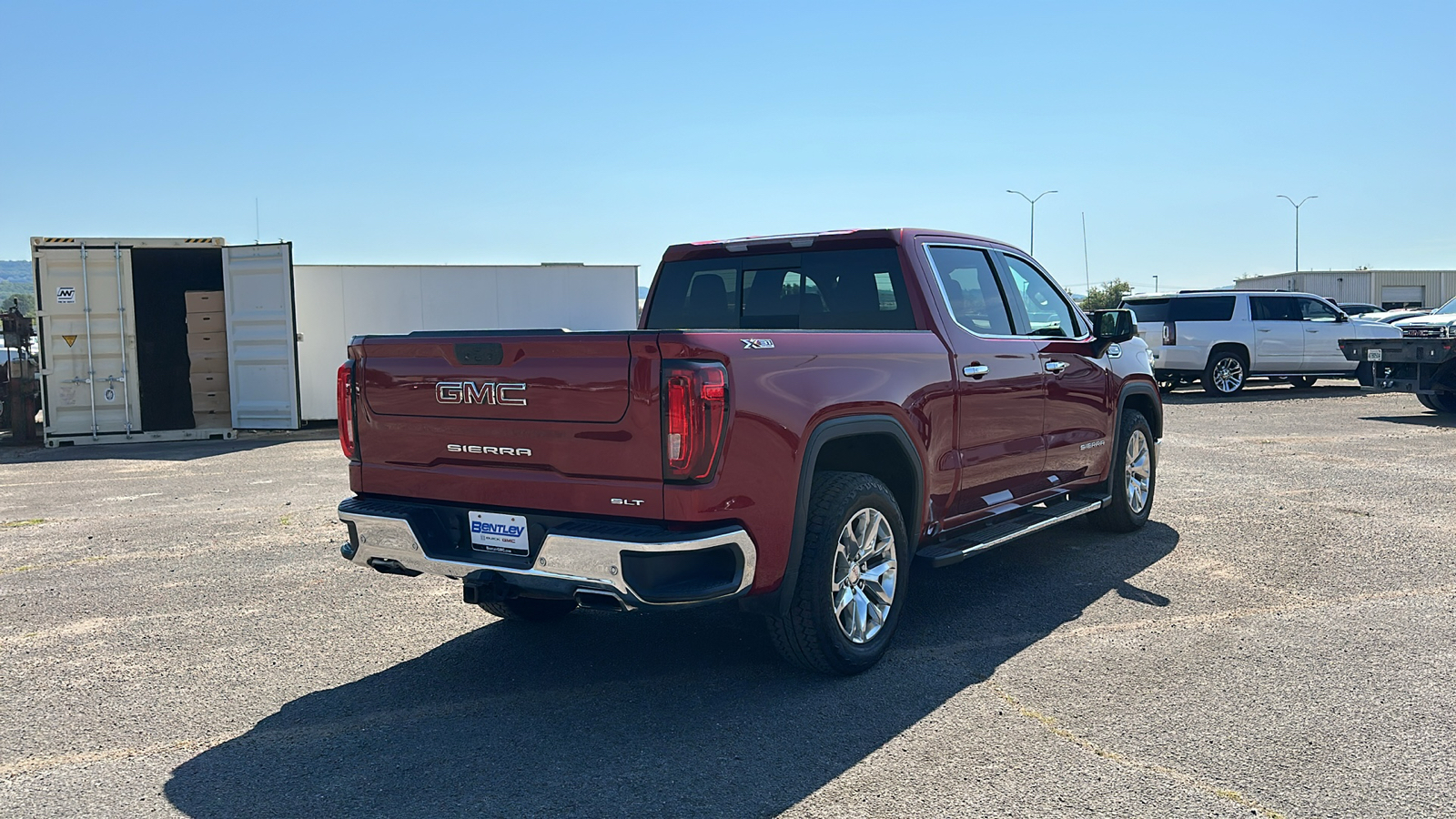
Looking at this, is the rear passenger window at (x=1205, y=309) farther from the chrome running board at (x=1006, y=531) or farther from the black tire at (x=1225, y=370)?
the chrome running board at (x=1006, y=531)

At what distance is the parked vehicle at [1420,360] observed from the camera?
48.8 feet

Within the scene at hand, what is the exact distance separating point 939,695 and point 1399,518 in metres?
5.26

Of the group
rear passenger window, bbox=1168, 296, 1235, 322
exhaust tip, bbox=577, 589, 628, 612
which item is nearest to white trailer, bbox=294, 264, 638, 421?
rear passenger window, bbox=1168, 296, 1235, 322

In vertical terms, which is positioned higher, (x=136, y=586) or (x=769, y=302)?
(x=769, y=302)

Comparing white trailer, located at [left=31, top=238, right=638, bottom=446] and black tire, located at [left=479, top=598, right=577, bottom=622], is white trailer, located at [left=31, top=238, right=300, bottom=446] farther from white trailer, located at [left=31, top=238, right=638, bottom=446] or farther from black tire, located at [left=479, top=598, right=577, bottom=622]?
black tire, located at [left=479, top=598, right=577, bottom=622]

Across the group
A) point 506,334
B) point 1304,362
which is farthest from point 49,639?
point 1304,362

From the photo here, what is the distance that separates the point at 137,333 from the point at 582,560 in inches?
565

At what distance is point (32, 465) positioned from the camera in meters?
12.8

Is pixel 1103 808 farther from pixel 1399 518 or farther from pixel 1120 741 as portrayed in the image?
pixel 1399 518

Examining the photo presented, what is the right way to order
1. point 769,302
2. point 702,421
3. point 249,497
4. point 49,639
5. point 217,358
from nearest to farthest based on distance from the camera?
point 702,421, point 49,639, point 769,302, point 249,497, point 217,358

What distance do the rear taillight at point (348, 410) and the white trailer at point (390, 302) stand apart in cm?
1181

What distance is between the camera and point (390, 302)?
1662cm

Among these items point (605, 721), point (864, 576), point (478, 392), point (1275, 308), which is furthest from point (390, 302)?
point (1275, 308)

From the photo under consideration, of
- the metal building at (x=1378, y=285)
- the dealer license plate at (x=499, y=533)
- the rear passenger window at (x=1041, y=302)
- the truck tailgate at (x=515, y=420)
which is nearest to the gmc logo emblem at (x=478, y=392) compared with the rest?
the truck tailgate at (x=515, y=420)
